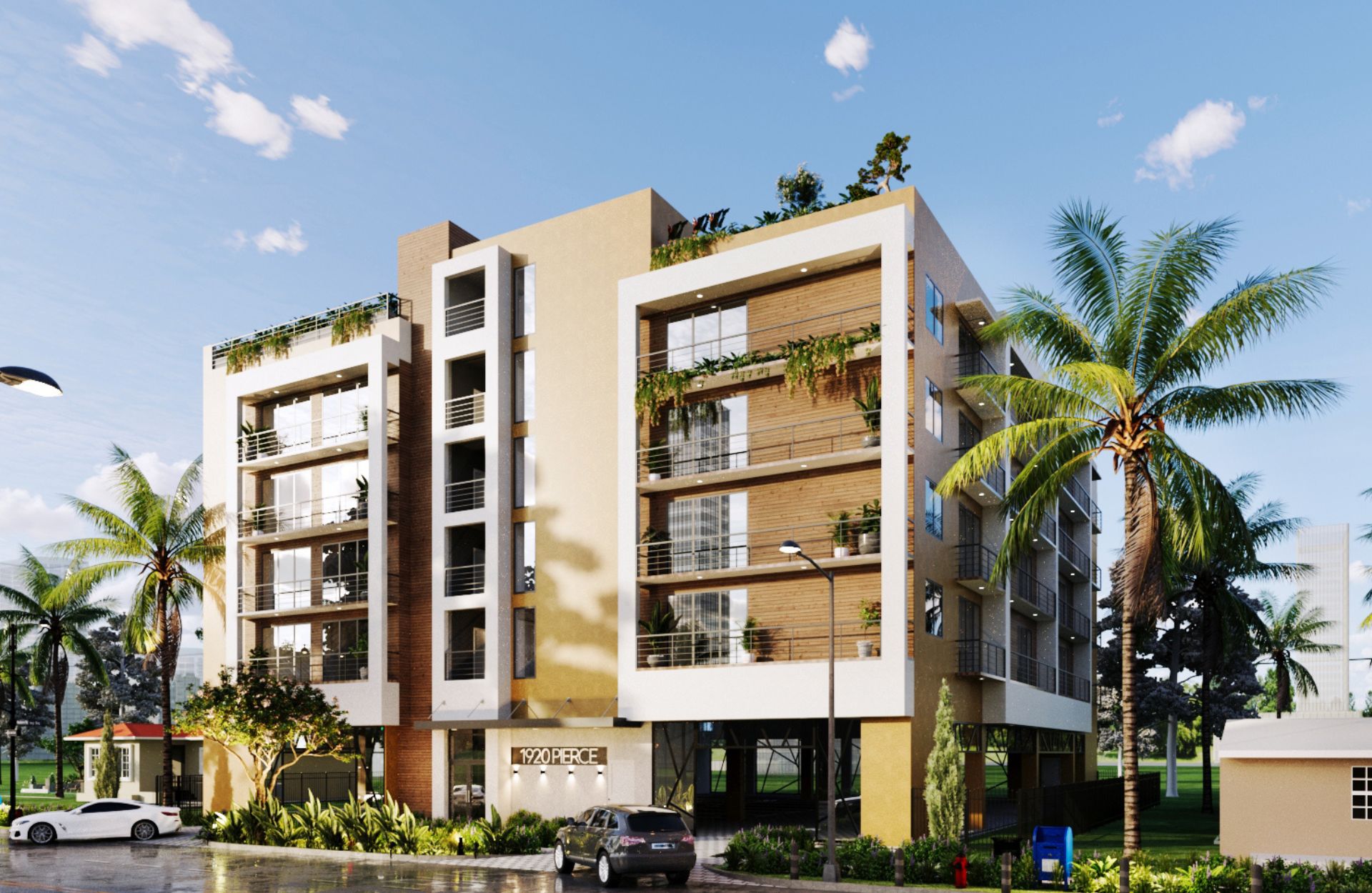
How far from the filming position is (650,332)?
37156mm

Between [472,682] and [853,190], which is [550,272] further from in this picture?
[472,682]

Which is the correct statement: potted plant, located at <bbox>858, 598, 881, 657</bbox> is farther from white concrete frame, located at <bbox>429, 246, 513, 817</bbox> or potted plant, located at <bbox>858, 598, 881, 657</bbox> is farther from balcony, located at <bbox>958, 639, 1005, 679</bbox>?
white concrete frame, located at <bbox>429, 246, 513, 817</bbox>

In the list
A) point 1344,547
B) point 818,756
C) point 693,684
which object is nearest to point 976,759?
point 818,756

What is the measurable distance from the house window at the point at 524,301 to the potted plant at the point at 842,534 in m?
12.1

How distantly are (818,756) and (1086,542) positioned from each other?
67.8 feet

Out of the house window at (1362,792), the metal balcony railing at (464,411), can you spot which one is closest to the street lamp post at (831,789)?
the house window at (1362,792)

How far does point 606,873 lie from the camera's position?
25.2 m

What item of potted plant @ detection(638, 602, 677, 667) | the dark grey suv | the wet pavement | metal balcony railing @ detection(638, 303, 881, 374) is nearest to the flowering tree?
the wet pavement

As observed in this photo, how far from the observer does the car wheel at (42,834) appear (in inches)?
1422

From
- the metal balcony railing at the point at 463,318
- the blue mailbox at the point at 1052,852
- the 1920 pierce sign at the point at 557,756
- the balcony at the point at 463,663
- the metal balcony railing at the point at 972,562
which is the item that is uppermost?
the metal balcony railing at the point at 463,318

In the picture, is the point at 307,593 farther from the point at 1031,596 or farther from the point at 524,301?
the point at 1031,596

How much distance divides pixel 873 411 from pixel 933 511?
11.4 feet

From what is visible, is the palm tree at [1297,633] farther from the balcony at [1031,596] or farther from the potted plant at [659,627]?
the potted plant at [659,627]

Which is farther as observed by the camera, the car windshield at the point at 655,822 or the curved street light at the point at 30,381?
the car windshield at the point at 655,822
